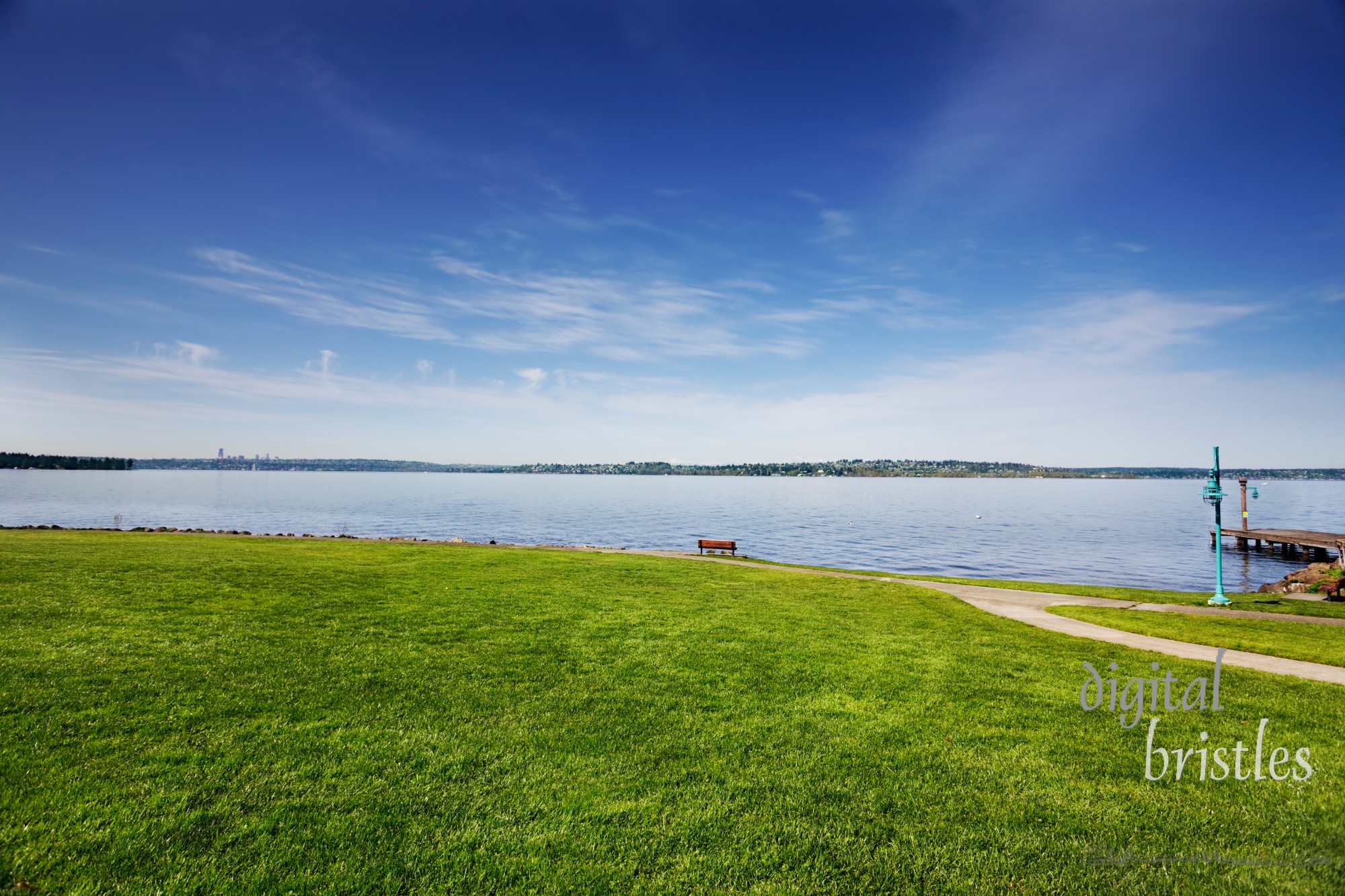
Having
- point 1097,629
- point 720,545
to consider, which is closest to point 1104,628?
point 1097,629

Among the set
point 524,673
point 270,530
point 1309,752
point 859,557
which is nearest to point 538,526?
point 270,530

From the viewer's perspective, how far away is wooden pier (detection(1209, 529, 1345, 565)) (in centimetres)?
4677

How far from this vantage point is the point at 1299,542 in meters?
48.3

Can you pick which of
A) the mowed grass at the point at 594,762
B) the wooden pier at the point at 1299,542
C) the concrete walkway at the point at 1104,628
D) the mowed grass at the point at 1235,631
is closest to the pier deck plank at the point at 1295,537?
the wooden pier at the point at 1299,542

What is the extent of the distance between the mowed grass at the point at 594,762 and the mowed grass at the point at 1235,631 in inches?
110

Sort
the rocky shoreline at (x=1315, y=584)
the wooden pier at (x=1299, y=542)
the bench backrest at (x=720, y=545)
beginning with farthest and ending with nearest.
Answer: the wooden pier at (x=1299, y=542) < the bench backrest at (x=720, y=545) < the rocky shoreline at (x=1315, y=584)

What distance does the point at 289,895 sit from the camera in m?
4.18

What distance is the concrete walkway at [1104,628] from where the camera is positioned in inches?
405

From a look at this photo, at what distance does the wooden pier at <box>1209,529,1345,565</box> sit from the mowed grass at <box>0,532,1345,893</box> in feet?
173

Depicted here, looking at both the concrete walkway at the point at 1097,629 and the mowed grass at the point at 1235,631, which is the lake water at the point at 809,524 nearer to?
the concrete walkway at the point at 1097,629

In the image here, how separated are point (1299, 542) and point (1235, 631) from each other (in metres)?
50.5

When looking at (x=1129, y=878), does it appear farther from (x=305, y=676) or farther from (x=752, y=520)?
(x=752, y=520)

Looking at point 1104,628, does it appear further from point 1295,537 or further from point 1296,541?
point 1295,537

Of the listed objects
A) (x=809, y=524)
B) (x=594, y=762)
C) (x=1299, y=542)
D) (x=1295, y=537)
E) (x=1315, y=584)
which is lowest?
(x=809, y=524)
